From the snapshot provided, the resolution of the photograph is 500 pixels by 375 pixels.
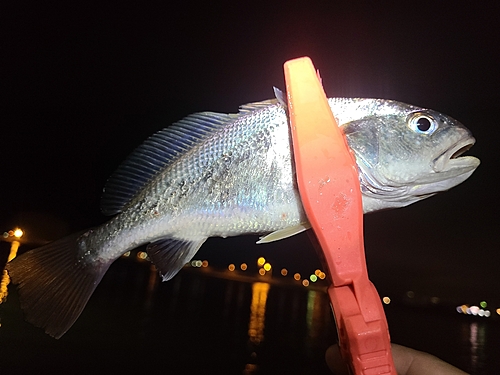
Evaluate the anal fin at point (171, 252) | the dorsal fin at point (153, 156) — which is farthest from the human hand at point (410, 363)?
the dorsal fin at point (153, 156)

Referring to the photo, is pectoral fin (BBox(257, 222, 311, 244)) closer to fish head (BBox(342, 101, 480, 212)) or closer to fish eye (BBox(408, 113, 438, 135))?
fish head (BBox(342, 101, 480, 212))

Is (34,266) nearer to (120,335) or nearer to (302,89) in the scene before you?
(302,89)

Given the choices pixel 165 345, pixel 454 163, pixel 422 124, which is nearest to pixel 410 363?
pixel 454 163

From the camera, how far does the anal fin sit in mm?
1755

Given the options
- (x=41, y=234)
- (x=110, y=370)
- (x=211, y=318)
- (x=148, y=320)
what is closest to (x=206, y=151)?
(x=110, y=370)

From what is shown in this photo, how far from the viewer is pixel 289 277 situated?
228 ft

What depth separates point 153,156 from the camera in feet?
6.36

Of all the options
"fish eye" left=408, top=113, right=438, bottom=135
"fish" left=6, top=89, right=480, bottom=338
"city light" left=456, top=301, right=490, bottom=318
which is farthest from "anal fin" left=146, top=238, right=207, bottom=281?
"city light" left=456, top=301, right=490, bottom=318

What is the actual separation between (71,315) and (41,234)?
41.6 metres

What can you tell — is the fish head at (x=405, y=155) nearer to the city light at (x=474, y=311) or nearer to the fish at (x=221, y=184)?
the fish at (x=221, y=184)

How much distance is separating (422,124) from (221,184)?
3.39 ft

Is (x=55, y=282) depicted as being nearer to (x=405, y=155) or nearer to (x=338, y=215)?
(x=338, y=215)

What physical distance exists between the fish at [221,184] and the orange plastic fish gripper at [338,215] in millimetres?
332

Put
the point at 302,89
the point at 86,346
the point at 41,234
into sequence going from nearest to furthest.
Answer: the point at 302,89 < the point at 86,346 < the point at 41,234
